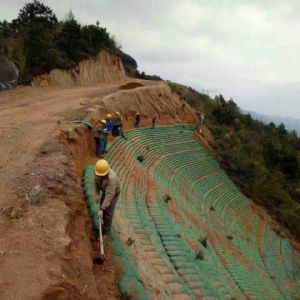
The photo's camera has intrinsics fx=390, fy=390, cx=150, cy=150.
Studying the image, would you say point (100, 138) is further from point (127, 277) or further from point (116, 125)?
point (127, 277)

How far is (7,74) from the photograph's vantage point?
1969 cm

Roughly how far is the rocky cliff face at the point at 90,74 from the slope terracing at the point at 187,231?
7.45 meters

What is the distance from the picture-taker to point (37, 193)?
627cm

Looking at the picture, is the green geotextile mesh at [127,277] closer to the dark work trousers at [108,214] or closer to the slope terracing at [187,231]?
the slope terracing at [187,231]

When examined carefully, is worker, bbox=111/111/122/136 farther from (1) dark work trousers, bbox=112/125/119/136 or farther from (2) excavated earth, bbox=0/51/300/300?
(2) excavated earth, bbox=0/51/300/300

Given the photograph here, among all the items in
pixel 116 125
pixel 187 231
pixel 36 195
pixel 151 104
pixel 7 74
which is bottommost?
pixel 187 231

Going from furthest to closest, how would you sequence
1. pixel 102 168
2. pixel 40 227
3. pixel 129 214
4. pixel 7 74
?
pixel 7 74 < pixel 129 214 < pixel 102 168 < pixel 40 227

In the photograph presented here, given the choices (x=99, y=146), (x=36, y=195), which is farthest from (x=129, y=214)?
(x=36, y=195)

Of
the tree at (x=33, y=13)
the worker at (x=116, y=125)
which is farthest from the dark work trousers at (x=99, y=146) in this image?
the tree at (x=33, y=13)

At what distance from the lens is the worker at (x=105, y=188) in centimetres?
634

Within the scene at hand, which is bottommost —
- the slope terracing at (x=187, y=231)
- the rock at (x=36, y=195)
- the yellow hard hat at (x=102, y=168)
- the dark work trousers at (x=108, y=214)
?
the slope terracing at (x=187, y=231)

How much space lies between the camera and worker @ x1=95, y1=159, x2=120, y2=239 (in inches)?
250

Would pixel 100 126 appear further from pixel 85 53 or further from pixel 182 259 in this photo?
pixel 85 53

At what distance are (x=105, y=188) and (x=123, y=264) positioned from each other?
131cm
